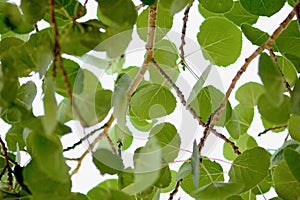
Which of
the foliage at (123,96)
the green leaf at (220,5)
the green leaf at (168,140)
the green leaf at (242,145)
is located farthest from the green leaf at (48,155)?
the green leaf at (242,145)

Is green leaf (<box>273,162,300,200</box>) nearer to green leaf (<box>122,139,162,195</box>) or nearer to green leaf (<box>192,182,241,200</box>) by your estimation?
green leaf (<box>192,182,241,200</box>)

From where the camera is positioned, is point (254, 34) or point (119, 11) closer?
point (119, 11)

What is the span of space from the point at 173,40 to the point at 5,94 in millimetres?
385

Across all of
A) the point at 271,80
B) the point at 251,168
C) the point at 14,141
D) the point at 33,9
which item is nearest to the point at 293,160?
the point at 251,168

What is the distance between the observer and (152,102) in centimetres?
75

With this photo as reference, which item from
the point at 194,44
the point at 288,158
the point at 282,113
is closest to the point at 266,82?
the point at 282,113

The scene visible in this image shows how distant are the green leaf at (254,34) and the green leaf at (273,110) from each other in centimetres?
22

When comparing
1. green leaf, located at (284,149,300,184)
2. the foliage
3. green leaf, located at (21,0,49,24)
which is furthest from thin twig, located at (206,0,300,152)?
green leaf, located at (21,0,49,24)

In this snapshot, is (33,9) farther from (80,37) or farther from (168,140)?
(168,140)

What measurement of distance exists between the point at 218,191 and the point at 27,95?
8.8 inches

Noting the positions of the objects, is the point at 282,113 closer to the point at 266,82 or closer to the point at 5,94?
the point at 266,82

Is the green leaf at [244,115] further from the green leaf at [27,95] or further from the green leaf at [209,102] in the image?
the green leaf at [27,95]

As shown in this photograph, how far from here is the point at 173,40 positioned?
2.70 feet

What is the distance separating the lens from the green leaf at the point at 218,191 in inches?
20.3
